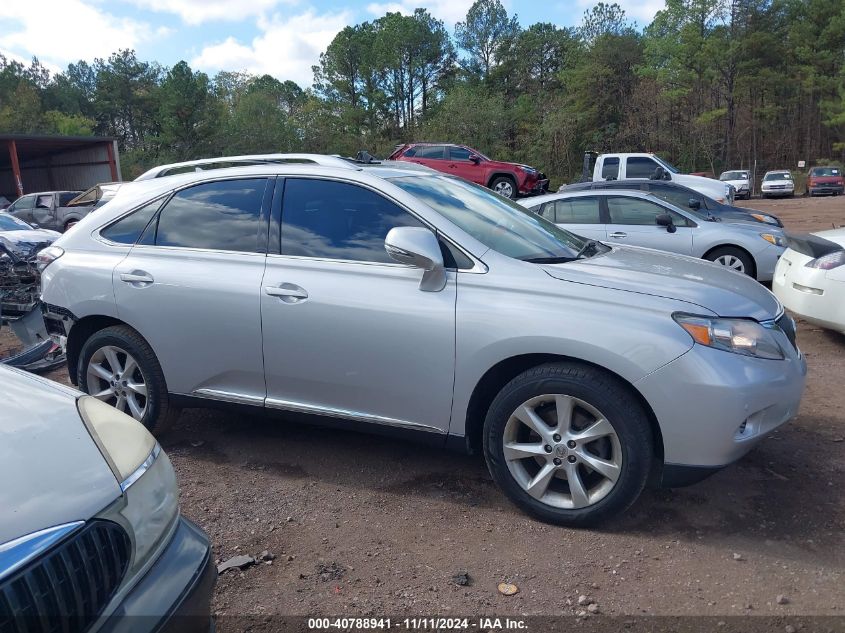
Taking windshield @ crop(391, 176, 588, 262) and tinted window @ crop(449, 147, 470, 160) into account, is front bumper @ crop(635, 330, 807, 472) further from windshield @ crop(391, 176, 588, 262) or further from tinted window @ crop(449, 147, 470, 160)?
tinted window @ crop(449, 147, 470, 160)

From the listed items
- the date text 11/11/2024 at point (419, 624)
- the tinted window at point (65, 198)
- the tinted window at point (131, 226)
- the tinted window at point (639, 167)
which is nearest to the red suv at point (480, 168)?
the tinted window at point (639, 167)

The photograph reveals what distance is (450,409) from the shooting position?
3408 mm

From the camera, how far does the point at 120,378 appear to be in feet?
14.3

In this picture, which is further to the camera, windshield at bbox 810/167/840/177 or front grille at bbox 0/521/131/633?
windshield at bbox 810/167/840/177

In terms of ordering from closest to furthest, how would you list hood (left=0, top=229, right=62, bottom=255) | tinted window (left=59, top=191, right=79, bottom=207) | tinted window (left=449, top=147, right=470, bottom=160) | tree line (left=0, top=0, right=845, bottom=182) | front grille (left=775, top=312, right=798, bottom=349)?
1. front grille (left=775, top=312, right=798, bottom=349)
2. hood (left=0, top=229, right=62, bottom=255)
3. tinted window (left=449, top=147, right=470, bottom=160)
4. tinted window (left=59, top=191, right=79, bottom=207)
5. tree line (left=0, top=0, right=845, bottom=182)

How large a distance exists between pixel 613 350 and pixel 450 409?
0.85m

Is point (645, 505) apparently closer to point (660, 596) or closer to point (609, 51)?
point (660, 596)

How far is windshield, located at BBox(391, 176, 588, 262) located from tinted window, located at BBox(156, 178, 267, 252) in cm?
87

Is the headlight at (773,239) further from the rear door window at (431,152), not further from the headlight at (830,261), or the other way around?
the rear door window at (431,152)

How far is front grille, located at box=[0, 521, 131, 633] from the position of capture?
1.53 meters

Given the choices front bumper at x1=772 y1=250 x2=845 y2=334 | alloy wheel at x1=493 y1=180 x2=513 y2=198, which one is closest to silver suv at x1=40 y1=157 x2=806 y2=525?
front bumper at x1=772 y1=250 x2=845 y2=334

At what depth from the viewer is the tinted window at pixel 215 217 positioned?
4.00 metres

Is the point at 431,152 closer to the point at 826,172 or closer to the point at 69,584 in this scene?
the point at 69,584

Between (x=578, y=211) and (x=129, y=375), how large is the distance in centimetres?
670
